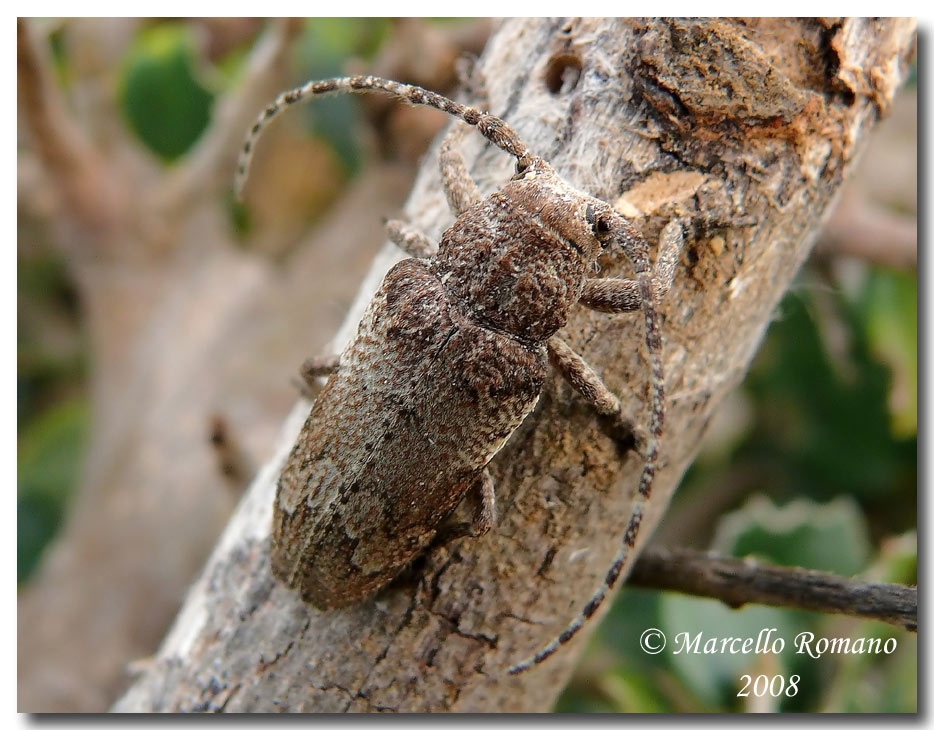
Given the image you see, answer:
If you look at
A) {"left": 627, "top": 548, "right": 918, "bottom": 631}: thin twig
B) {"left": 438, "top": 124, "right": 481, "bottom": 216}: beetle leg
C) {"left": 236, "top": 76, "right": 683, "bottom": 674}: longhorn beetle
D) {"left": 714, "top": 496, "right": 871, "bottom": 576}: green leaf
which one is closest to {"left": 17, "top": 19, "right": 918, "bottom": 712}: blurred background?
{"left": 714, "top": 496, "right": 871, "bottom": 576}: green leaf

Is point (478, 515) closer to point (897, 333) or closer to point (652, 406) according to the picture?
point (652, 406)

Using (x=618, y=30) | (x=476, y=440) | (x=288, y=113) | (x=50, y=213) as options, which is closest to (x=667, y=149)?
(x=618, y=30)

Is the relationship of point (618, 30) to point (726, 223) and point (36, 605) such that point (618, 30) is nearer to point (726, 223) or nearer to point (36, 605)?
point (726, 223)

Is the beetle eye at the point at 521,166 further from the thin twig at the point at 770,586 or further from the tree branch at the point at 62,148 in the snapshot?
the tree branch at the point at 62,148

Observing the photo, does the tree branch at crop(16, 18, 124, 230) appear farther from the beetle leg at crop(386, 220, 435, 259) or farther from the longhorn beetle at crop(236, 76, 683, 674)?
the longhorn beetle at crop(236, 76, 683, 674)

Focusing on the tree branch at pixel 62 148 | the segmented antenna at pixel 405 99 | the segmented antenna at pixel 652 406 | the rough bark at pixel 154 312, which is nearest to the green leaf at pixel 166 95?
the rough bark at pixel 154 312
